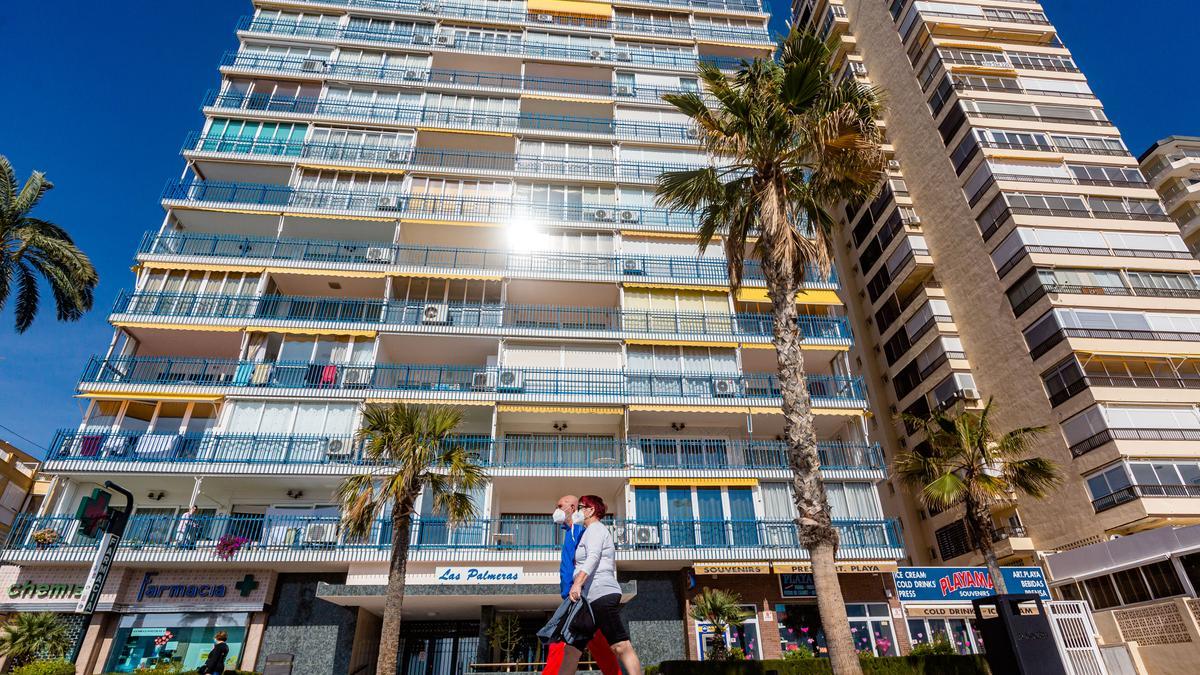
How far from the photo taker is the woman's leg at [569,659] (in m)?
5.91

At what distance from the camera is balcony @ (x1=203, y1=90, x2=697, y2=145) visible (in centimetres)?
2930

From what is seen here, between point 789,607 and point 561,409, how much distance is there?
10.5 meters

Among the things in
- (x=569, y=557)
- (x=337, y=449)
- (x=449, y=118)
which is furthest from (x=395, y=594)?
(x=449, y=118)

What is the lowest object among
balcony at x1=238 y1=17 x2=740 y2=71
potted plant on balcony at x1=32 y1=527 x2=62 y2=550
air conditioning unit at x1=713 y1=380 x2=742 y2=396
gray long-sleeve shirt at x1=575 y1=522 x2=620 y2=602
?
gray long-sleeve shirt at x1=575 y1=522 x2=620 y2=602

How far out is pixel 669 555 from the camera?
821 inches

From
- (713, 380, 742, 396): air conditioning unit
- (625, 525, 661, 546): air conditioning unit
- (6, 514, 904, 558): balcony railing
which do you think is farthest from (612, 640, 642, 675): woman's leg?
(713, 380, 742, 396): air conditioning unit

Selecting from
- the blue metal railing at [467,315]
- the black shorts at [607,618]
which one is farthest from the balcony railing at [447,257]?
the black shorts at [607,618]

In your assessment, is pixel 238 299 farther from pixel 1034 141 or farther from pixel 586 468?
pixel 1034 141

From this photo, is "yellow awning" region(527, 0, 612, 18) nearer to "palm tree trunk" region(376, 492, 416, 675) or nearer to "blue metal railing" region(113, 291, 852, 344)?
"blue metal railing" region(113, 291, 852, 344)

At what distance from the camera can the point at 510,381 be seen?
23.9 meters

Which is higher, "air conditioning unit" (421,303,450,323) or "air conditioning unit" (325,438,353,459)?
"air conditioning unit" (421,303,450,323)

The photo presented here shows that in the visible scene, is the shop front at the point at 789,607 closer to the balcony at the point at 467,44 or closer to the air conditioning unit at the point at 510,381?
the air conditioning unit at the point at 510,381

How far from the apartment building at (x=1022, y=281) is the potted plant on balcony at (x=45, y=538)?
28051 millimetres

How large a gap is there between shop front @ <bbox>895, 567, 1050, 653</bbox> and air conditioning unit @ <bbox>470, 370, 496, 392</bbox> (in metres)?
15.9
